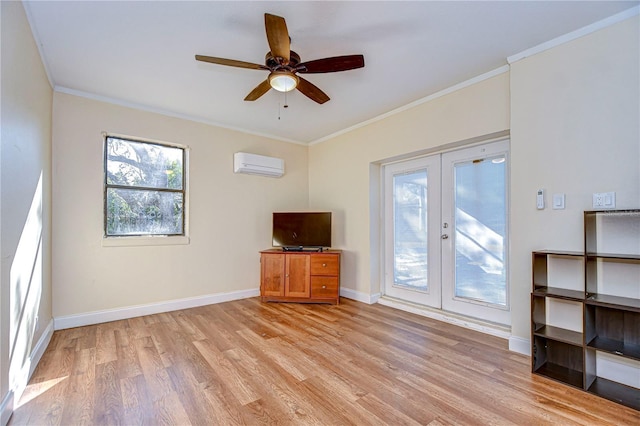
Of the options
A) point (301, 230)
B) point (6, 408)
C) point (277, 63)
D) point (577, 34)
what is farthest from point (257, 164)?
point (577, 34)

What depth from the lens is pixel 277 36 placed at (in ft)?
6.07

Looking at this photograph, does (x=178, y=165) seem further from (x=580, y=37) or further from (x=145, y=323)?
(x=580, y=37)

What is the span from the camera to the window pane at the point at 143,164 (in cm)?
351

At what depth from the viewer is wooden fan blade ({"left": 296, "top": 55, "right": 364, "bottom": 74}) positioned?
208 centimetres

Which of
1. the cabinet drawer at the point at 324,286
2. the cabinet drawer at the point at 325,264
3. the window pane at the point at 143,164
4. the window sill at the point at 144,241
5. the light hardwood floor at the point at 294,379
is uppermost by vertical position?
the window pane at the point at 143,164

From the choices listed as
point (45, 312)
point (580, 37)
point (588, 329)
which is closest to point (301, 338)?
point (588, 329)

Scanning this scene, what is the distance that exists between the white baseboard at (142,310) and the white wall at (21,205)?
0.45m

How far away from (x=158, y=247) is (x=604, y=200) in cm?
447

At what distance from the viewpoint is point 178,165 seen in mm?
3957

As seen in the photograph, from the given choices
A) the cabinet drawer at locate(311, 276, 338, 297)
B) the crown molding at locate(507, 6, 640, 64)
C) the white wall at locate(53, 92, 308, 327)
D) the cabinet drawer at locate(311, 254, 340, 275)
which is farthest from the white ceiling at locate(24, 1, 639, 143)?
the cabinet drawer at locate(311, 276, 338, 297)

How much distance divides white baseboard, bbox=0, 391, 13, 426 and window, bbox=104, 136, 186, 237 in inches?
78.2

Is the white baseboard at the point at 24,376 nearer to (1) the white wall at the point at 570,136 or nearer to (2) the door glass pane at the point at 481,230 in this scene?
(1) the white wall at the point at 570,136

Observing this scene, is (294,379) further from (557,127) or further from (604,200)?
(557,127)

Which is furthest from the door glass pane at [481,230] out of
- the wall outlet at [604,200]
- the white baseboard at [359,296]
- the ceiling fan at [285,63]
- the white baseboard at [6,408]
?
the white baseboard at [6,408]
